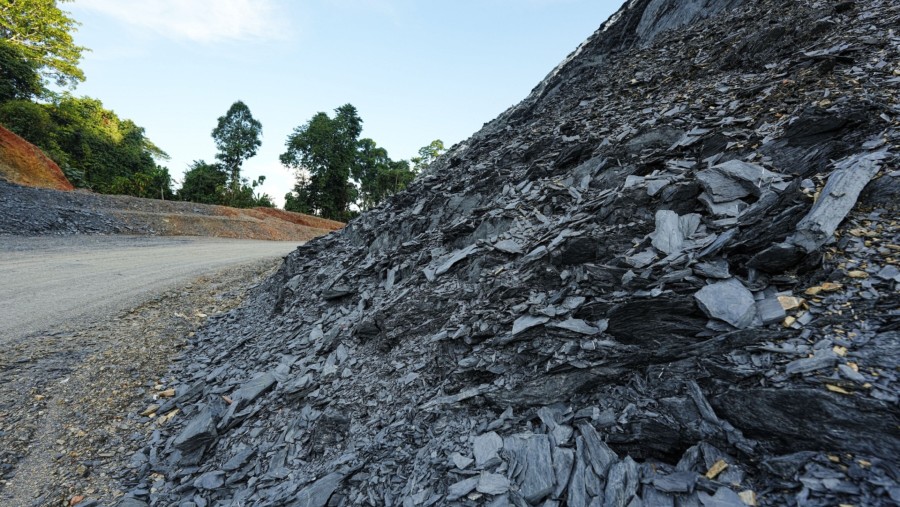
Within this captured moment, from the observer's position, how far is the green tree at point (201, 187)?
36625 millimetres

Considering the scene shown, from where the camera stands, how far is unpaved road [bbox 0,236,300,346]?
843 cm

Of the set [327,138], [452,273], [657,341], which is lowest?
[657,341]

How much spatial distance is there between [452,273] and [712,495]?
4467mm

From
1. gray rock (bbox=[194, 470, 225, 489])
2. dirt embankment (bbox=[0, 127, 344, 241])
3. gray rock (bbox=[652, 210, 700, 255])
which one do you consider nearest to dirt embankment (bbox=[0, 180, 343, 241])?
dirt embankment (bbox=[0, 127, 344, 241])

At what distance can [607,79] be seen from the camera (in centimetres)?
1132

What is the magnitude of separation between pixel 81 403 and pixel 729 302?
9341 mm

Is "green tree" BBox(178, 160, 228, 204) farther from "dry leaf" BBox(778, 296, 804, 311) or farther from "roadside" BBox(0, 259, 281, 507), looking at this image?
"dry leaf" BBox(778, 296, 804, 311)

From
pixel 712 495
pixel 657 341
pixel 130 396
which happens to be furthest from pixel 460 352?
pixel 130 396

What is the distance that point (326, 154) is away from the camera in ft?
131

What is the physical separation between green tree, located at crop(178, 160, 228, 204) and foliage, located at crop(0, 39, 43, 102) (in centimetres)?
1313

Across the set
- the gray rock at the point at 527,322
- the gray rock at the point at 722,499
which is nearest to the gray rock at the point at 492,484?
the gray rock at the point at 722,499

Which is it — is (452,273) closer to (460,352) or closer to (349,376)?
(460,352)

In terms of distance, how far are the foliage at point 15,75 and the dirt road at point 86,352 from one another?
29.1 meters

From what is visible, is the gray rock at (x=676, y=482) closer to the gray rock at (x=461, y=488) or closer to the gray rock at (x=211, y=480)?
the gray rock at (x=461, y=488)
